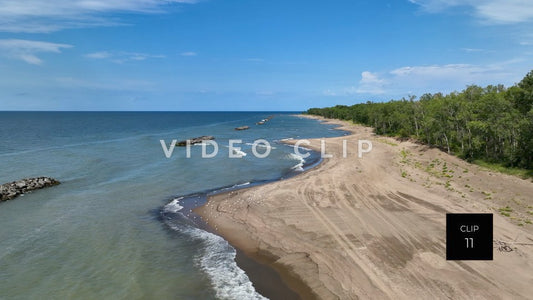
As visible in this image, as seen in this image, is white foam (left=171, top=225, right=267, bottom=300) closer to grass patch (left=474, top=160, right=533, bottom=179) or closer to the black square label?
the black square label

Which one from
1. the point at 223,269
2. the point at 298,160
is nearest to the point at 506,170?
the point at 298,160

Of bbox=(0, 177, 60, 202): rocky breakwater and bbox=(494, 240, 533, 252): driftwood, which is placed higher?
bbox=(0, 177, 60, 202): rocky breakwater

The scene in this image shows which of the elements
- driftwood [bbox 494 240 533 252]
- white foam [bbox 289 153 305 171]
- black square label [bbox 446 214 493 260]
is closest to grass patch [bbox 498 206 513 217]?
driftwood [bbox 494 240 533 252]

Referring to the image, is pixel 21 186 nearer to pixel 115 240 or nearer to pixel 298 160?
pixel 115 240

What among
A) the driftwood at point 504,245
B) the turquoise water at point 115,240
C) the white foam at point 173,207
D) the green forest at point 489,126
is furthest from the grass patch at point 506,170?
the white foam at point 173,207

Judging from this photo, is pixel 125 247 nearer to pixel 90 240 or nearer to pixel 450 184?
pixel 90 240

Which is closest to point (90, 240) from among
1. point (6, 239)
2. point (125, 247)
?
point (125, 247)

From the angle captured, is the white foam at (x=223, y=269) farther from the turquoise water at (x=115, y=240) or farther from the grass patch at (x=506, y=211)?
the grass patch at (x=506, y=211)

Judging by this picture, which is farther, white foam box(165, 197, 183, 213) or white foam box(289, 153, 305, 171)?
white foam box(289, 153, 305, 171)
